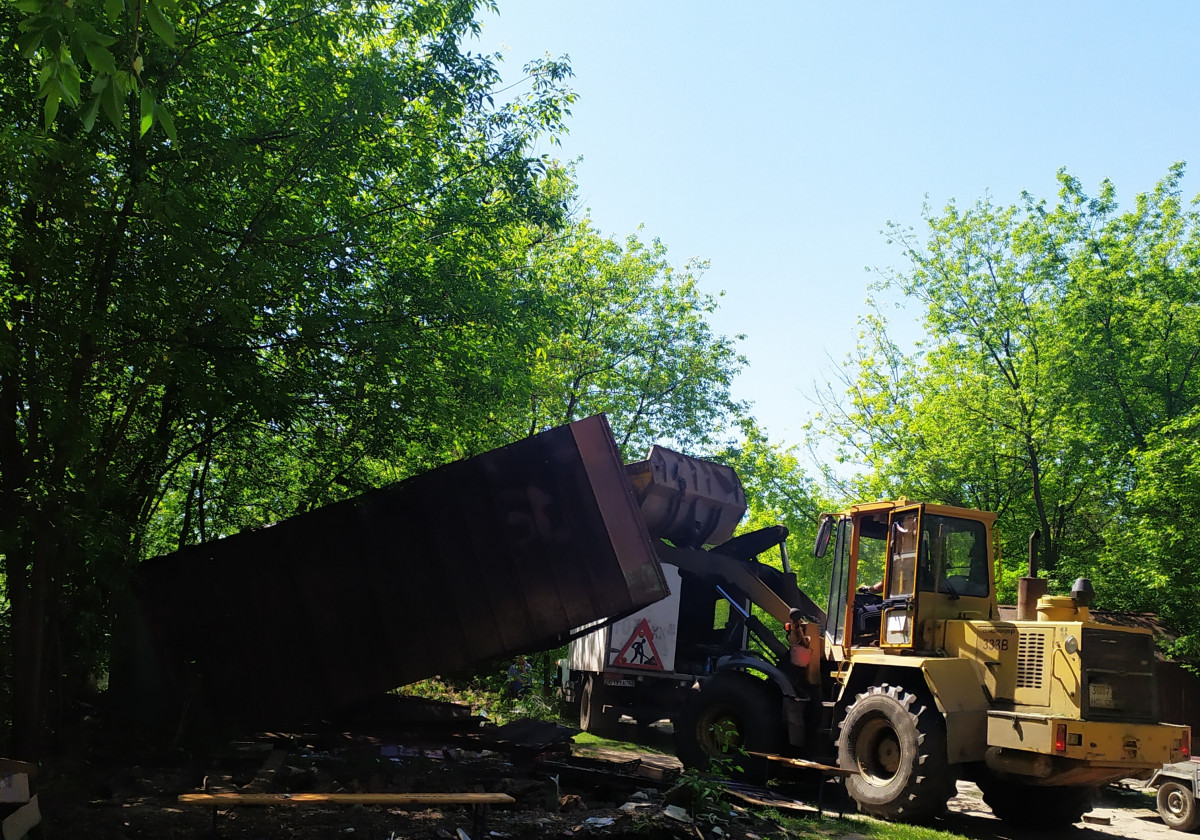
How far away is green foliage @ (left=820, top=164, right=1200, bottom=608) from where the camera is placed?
19156 mm

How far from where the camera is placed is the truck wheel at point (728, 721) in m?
10.0

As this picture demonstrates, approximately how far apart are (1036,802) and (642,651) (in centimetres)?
677

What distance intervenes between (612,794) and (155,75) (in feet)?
23.5

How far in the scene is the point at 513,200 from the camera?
459 inches

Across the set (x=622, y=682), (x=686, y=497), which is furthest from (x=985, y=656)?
(x=622, y=682)

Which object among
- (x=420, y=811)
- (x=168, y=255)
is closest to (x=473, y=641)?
(x=420, y=811)

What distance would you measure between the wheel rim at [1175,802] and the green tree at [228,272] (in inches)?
355

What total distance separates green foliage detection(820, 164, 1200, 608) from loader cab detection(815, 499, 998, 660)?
9.10 m

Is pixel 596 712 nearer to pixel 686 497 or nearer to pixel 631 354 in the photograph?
pixel 686 497

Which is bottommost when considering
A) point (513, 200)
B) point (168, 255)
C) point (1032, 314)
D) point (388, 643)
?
point (388, 643)

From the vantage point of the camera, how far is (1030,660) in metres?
8.17

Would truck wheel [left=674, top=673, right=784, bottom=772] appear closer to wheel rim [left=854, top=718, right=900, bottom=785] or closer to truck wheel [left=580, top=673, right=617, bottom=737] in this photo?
wheel rim [left=854, top=718, right=900, bottom=785]

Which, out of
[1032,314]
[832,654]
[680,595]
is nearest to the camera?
[832,654]

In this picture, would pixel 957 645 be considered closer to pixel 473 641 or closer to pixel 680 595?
pixel 473 641
